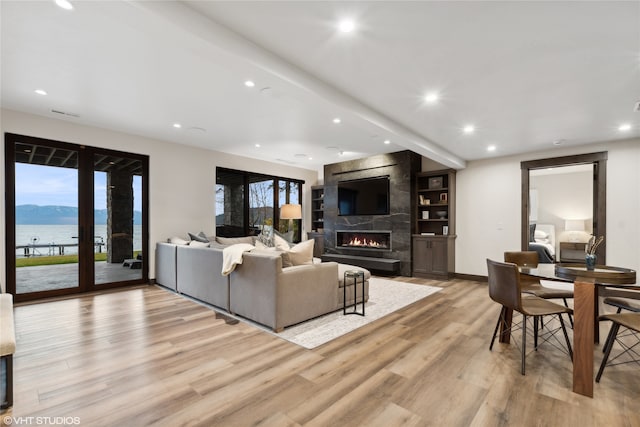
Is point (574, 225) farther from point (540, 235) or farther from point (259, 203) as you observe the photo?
point (259, 203)

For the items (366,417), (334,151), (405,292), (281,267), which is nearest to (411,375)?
(366,417)

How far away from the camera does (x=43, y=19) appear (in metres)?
2.21

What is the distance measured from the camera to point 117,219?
5.14m

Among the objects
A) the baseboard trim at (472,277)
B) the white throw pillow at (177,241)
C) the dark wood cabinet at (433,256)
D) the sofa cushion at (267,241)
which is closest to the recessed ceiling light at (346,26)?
the sofa cushion at (267,241)

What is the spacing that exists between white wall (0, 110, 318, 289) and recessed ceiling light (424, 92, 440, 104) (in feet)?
15.1

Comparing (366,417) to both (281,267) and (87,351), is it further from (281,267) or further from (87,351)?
(87,351)

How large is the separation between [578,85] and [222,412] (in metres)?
4.24

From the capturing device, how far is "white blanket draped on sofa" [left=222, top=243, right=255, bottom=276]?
11.1ft

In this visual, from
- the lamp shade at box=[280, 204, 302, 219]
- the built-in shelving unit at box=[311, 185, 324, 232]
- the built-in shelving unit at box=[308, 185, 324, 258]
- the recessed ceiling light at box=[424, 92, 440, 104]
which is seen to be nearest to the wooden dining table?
the recessed ceiling light at box=[424, 92, 440, 104]

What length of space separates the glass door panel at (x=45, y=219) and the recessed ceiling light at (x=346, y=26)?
15.7 ft

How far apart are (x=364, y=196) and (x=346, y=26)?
16.7ft

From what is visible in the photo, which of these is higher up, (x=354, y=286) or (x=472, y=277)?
(x=354, y=286)

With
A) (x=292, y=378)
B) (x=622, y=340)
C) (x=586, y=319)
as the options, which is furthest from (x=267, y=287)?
(x=622, y=340)

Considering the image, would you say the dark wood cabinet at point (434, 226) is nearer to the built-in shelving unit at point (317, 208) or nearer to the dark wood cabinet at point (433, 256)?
the dark wood cabinet at point (433, 256)
